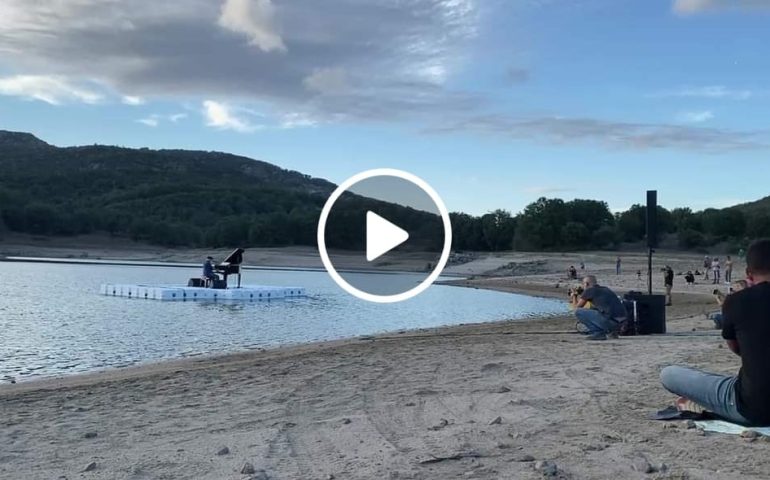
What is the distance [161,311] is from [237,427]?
23.3m

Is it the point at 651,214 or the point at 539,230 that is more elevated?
the point at 539,230

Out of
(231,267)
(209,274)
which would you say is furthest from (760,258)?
(231,267)

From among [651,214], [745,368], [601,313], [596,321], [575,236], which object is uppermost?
[575,236]

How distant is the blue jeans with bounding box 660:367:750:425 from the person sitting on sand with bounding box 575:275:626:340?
727 cm

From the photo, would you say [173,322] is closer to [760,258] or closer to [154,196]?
[760,258]

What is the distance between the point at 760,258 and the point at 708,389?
1.06 meters

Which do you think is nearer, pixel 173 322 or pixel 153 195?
pixel 173 322

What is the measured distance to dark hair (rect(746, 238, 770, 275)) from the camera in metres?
5.33

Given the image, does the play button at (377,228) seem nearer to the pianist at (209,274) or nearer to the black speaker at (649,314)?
the black speaker at (649,314)

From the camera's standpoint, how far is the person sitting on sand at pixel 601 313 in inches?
532

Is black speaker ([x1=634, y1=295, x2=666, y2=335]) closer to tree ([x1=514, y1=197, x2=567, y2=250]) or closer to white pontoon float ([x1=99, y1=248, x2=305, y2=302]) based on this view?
white pontoon float ([x1=99, y1=248, x2=305, y2=302])

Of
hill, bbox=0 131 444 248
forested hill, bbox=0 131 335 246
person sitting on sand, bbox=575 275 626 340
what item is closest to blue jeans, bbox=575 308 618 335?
person sitting on sand, bbox=575 275 626 340

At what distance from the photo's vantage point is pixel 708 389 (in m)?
5.81

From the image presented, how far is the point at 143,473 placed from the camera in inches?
207
